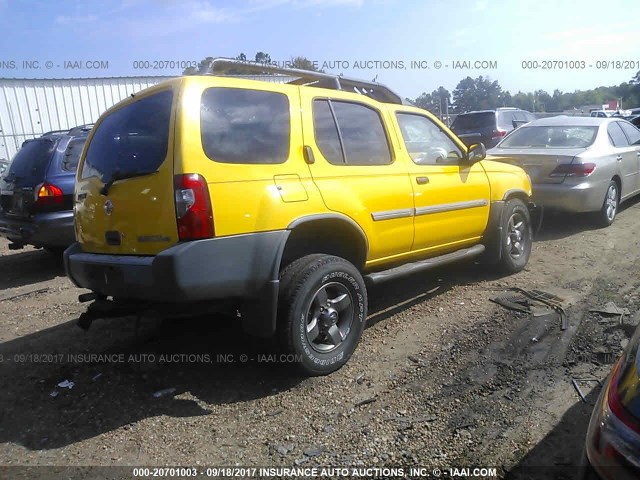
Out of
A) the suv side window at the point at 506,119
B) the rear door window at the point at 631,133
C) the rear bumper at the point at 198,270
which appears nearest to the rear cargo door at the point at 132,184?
the rear bumper at the point at 198,270

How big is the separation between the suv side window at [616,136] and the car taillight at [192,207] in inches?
289

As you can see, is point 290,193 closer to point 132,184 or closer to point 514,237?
point 132,184

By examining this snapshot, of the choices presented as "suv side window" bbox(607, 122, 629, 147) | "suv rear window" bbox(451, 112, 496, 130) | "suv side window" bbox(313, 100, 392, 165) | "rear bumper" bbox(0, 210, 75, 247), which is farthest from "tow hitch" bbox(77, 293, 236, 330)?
"suv rear window" bbox(451, 112, 496, 130)

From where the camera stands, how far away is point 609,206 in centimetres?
778

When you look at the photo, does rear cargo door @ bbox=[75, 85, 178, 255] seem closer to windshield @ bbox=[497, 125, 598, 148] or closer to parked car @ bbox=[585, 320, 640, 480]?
parked car @ bbox=[585, 320, 640, 480]

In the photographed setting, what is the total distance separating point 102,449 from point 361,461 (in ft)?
4.80

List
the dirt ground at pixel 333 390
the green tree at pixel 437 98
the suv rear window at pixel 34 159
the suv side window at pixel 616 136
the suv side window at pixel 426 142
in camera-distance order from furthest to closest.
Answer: the green tree at pixel 437 98, the suv side window at pixel 616 136, the suv rear window at pixel 34 159, the suv side window at pixel 426 142, the dirt ground at pixel 333 390

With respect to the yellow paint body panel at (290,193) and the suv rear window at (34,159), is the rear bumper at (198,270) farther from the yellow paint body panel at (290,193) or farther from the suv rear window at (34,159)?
the suv rear window at (34,159)

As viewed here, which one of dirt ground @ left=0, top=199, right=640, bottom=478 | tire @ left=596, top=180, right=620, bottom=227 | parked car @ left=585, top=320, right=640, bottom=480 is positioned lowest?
dirt ground @ left=0, top=199, right=640, bottom=478

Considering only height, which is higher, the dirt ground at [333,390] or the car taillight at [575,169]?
the car taillight at [575,169]

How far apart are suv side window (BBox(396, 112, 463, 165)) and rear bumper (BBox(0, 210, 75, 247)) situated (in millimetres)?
4199

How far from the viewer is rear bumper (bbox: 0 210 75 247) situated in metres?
6.14

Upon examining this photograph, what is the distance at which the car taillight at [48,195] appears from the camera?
6.19m

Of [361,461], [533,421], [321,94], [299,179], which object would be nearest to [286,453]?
[361,461]
